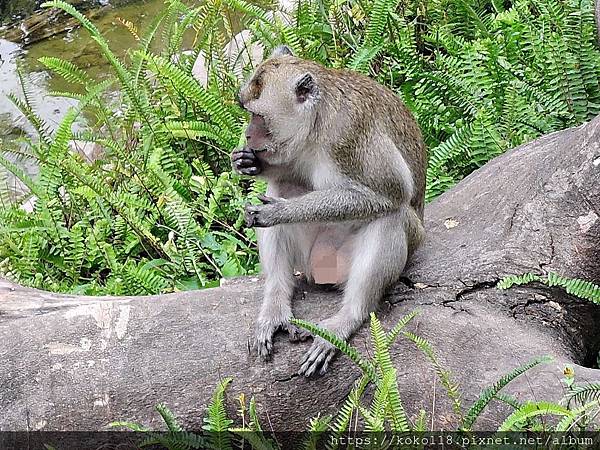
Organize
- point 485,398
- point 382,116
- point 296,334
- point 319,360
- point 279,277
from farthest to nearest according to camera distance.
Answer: point 382,116
point 279,277
point 296,334
point 319,360
point 485,398

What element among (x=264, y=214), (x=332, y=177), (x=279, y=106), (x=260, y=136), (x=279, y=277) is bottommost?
(x=279, y=277)

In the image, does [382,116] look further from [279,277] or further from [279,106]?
[279,277]

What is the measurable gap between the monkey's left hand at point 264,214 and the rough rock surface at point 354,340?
1.45ft

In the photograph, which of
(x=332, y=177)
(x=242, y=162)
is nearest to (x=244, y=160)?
(x=242, y=162)

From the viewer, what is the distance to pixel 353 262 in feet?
15.1

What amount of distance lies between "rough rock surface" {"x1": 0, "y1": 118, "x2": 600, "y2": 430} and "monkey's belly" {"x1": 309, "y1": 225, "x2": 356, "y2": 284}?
118 millimetres

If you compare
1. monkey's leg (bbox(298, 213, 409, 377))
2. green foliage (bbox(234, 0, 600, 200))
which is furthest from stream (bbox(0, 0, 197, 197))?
monkey's leg (bbox(298, 213, 409, 377))

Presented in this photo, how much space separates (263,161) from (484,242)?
1.35 meters

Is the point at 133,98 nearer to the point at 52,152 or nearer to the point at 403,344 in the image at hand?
the point at 52,152

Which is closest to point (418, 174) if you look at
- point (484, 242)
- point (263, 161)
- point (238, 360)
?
point (484, 242)

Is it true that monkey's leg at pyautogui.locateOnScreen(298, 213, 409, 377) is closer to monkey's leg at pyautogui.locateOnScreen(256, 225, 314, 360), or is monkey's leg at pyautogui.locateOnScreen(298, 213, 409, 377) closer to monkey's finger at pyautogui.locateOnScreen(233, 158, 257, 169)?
monkey's leg at pyautogui.locateOnScreen(256, 225, 314, 360)

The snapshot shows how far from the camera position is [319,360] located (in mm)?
4156

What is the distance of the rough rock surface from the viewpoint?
4.07 m

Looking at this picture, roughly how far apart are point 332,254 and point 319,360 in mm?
821
